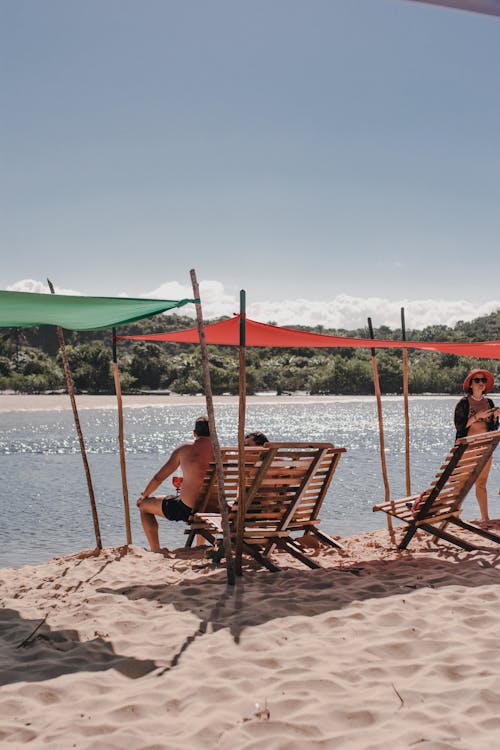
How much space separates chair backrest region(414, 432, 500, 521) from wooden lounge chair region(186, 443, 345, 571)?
0.72 m

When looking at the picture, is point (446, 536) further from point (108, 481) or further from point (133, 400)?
point (133, 400)

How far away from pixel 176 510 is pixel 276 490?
1.10 meters

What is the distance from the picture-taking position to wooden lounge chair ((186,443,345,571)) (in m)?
4.50

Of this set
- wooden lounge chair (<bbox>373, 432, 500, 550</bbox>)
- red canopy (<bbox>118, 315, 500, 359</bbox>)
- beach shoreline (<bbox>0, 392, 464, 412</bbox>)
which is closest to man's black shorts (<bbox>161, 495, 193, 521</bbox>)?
red canopy (<bbox>118, 315, 500, 359</bbox>)

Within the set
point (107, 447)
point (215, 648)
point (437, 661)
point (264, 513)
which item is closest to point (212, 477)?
point (264, 513)

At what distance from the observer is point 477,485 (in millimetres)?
6555

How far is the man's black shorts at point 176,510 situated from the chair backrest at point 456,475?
169 cm

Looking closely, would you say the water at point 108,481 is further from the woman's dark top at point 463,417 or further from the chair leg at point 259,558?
the chair leg at point 259,558

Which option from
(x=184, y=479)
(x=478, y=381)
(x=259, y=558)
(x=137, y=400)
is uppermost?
(x=478, y=381)

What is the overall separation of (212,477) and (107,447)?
1973 centimetres

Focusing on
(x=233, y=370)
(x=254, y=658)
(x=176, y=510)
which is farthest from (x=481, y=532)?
(x=233, y=370)

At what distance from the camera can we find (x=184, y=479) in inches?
214

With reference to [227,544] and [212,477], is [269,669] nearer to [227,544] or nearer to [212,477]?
[227,544]

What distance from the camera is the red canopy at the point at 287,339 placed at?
5.92 metres
